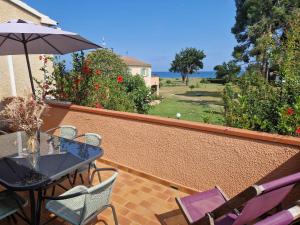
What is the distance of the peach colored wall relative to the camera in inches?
132

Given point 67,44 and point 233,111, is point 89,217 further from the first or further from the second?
Answer: point 67,44

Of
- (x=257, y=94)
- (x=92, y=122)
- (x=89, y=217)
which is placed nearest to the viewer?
(x=89, y=217)

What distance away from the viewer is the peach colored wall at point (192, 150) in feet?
11.0

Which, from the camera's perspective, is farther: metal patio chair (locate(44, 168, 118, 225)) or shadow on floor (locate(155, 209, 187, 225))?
shadow on floor (locate(155, 209, 187, 225))

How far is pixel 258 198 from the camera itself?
6.65 ft

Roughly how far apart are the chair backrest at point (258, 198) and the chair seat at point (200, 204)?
1.72 ft

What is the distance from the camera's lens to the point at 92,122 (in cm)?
538

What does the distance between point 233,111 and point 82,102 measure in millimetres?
3844

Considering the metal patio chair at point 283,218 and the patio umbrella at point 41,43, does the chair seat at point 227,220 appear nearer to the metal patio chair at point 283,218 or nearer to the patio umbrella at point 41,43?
the metal patio chair at point 283,218

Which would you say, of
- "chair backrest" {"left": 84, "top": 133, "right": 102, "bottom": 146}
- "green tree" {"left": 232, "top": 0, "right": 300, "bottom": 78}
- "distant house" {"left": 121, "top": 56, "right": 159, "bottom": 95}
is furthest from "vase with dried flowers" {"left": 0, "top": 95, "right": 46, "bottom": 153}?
"distant house" {"left": 121, "top": 56, "right": 159, "bottom": 95}

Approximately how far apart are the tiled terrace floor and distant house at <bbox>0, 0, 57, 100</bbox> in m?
5.98

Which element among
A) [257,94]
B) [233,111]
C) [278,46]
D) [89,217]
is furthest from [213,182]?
[278,46]

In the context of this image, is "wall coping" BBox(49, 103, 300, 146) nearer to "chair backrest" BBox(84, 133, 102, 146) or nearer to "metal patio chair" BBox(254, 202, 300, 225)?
"chair backrest" BBox(84, 133, 102, 146)

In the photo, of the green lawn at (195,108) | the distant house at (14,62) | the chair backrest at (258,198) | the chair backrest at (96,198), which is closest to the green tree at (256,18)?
the green lawn at (195,108)
